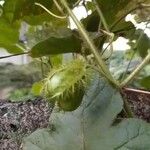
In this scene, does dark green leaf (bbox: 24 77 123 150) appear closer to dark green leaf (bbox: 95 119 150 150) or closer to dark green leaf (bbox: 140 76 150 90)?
dark green leaf (bbox: 95 119 150 150)

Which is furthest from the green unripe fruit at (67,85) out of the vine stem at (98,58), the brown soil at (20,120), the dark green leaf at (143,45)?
the dark green leaf at (143,45)

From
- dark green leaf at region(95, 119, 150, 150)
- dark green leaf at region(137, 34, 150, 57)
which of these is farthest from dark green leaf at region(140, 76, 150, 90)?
dark green leaf at region(95, 119, 150, 150)

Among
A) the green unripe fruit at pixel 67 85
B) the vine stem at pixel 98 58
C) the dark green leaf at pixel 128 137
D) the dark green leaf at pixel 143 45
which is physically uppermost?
the dark green leaf at pixel 143 45

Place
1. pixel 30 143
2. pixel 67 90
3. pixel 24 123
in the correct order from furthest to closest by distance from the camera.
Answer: pixel 24 123
pixel 30 143
pixel 67 90

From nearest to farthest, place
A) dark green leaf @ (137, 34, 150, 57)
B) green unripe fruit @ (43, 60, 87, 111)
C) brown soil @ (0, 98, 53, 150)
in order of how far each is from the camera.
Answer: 1. green unripe fruit @ (43, 60, 87, 111)
2. brown soil @ (0, 98, 53, 150)
3. dark green leaf @ (137, 34, 150, 57)

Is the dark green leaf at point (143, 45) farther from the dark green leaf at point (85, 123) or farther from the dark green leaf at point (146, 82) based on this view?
the dark green leaf at point (85, 123)

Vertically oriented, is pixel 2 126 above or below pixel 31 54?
below

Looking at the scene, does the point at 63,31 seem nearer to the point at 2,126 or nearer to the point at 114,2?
the point at 114,2

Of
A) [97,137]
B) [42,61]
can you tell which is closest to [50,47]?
[97,137]

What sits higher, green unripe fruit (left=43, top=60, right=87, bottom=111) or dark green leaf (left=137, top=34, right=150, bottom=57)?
dark green leaf (left=137, top=34, right=150, bottom=57)

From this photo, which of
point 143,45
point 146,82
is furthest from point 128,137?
point 143,45

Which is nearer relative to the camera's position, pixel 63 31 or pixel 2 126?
pixel 63 31
